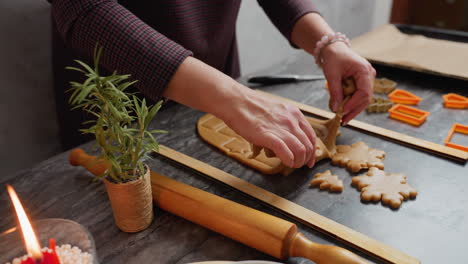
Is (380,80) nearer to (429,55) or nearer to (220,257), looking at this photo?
(429,55)

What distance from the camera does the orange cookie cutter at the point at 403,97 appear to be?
122 centimetres

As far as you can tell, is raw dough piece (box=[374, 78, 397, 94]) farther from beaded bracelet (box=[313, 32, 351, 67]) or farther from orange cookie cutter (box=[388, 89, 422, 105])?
beaded bracelet (box=[313, 32, 351, 67])

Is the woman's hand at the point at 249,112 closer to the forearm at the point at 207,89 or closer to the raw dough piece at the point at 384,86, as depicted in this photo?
the forearm at the point at 207,89

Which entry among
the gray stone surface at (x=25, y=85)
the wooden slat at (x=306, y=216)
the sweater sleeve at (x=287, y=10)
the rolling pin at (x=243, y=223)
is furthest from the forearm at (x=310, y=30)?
the gray stone surface at (x=25, y=85)

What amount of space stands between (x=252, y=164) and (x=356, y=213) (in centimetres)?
26

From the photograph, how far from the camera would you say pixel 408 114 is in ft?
3.82

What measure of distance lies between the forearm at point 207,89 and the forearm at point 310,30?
53 centimetres

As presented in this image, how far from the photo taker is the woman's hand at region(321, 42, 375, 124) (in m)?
1.06

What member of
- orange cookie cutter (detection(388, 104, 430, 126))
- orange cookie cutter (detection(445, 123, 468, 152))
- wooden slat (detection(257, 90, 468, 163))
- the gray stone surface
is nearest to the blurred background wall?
the gray stone surface

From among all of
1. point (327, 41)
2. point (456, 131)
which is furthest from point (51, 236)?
point (456, 131)

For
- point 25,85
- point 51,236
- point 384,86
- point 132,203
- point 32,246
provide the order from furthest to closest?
point 25,85, point 384,86, point 132,203, point 51,236, point 32,246

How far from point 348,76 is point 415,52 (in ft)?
1.79

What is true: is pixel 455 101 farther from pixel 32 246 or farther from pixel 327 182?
pixel 32 246

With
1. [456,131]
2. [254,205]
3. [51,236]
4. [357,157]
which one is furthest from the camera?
[456,131]
